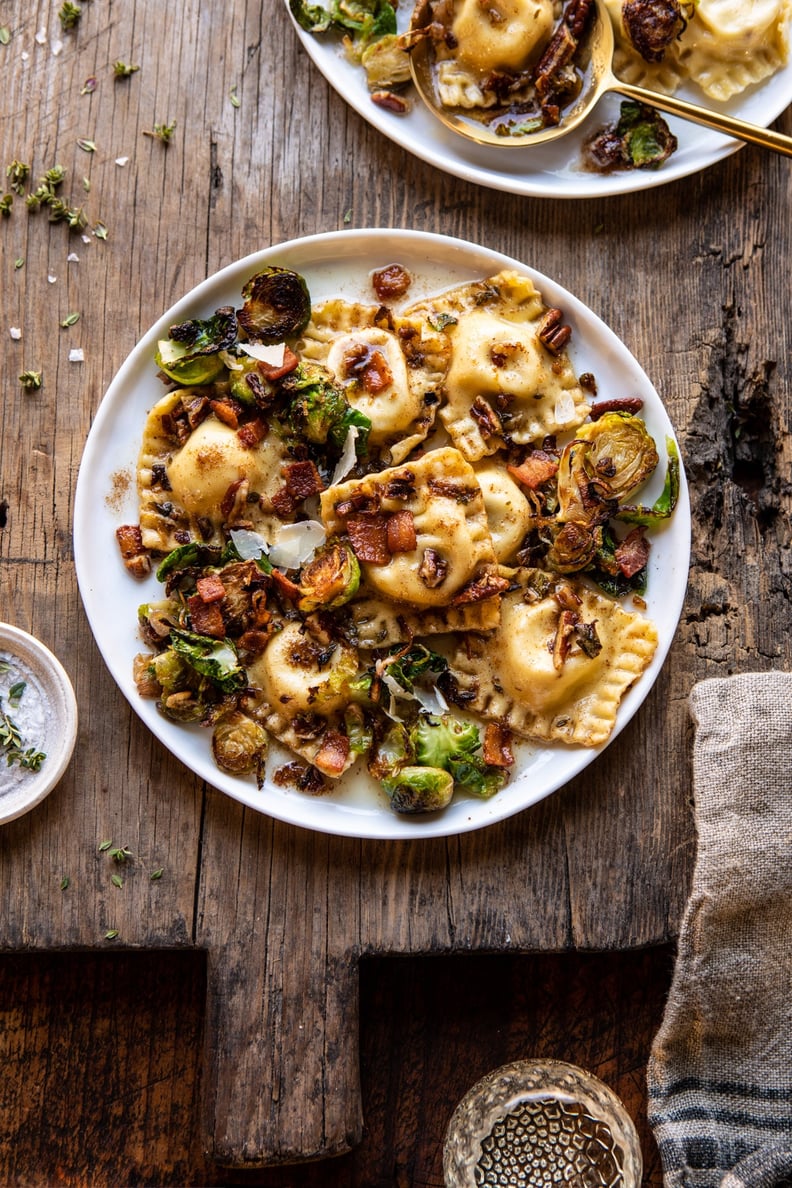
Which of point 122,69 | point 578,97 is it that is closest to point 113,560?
point 122,69

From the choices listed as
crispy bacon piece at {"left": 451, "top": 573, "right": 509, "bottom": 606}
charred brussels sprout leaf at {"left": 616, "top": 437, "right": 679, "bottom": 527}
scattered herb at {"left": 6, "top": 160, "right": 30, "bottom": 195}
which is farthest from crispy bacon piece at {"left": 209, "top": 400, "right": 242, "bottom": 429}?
charred brussels sprout leaf at {"left": 616, "top": 437, "right": 679, "bottom": 527}

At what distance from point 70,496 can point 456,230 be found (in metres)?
2.27

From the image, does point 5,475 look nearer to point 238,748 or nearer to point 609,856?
point 238,748

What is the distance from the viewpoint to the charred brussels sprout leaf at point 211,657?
4438mm

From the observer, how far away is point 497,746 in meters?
4.59

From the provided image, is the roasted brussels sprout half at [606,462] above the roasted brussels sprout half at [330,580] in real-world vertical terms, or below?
above

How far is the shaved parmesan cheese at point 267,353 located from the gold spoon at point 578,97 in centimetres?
140

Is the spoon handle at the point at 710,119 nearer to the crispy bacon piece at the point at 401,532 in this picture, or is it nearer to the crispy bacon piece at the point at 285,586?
the crispy bacon piece at the point at 401,532

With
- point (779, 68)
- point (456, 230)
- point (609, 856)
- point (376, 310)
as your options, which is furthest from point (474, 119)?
point (609, 856)

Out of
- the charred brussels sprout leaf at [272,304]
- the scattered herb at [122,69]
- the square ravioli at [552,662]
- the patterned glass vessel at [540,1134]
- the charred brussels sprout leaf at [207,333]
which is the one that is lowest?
the patterned glass vessel at [540,1134]

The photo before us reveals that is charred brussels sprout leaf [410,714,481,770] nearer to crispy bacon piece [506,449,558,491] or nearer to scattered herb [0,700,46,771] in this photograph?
crispy bacon piece [506,449,558,491]

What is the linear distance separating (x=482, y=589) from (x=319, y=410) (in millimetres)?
1056

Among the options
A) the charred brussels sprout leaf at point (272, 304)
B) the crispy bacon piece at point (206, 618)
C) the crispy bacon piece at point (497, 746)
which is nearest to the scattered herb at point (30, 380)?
the charred brussels sprout leaf at point (272, 304)

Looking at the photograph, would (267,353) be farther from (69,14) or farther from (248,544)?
(69,14)
